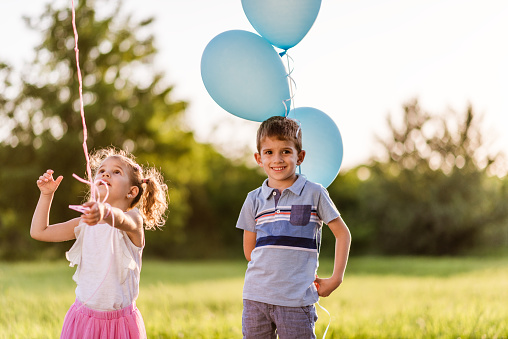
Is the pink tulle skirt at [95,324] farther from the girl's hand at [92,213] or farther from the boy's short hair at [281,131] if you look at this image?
the boy's short hair at [281,131]

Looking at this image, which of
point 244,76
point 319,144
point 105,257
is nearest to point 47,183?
point 105,257

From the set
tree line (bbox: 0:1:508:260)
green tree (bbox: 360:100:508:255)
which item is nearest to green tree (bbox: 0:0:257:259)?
tree line (bbox: 0:1:508:260)

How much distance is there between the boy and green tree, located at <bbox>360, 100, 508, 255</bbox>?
18.3 metres

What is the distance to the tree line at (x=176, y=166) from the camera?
18.0 metres

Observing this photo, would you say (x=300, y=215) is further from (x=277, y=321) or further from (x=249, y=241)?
(x=277, y=321)

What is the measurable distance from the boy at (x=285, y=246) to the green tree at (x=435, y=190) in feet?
59.9

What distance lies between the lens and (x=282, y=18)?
9.85 feet

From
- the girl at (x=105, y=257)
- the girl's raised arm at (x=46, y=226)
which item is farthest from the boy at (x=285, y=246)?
the girl's raised arm at (x=46, y=226)

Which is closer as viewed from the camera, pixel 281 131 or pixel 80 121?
pixel 281 131

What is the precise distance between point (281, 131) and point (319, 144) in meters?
0.59

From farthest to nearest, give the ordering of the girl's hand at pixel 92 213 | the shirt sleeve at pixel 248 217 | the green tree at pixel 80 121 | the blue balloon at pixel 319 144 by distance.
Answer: the green tree at pixel 80 121 < the blue balloon at pixel 319 144 < the shirt sleeve at pixel 248 217 < the girl's hand at pixel 92 213

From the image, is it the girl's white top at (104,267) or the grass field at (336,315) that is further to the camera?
the grass field at (336,315)

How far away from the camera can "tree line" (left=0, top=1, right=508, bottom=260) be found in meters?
18.0

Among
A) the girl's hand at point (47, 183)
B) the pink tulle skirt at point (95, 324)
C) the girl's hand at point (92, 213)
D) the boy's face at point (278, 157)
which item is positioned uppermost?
the boy's face at point (278, 157)
